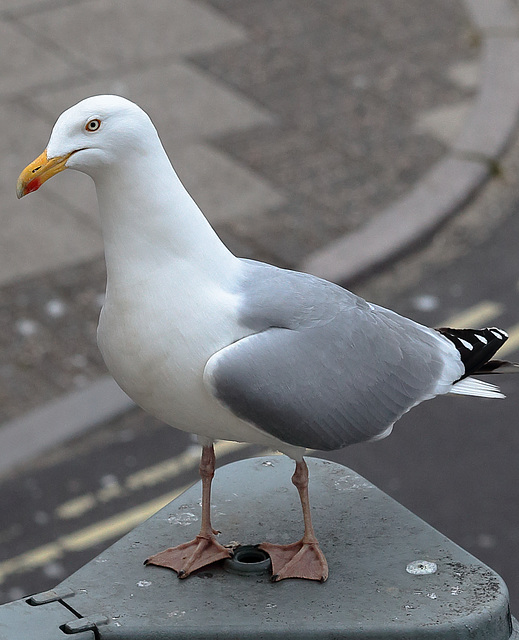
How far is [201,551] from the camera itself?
294 cm

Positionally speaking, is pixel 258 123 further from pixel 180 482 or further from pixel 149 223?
pixel 149 223

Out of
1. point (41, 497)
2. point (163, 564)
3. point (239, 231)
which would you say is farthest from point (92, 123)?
point (239, 231)

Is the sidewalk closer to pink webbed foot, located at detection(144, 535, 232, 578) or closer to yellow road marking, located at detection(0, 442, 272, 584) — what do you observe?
yellow road marking, located at detection(0, 442, 272, 584)

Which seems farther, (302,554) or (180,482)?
(180,482)

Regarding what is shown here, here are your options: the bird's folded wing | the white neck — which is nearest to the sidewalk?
the bird's folded wing

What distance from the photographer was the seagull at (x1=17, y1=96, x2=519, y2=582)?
2.69 meters

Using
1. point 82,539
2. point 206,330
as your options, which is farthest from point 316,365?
point 82,539

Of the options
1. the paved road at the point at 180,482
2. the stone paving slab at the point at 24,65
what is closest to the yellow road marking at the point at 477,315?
the paved road at the point at 180,482

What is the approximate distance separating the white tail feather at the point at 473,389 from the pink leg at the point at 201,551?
732mm

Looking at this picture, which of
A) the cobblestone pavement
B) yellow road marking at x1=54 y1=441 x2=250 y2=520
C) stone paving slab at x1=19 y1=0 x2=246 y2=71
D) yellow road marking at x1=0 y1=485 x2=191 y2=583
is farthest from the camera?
stone paving slab at x1=19 y1=0 x2=246 y2=71

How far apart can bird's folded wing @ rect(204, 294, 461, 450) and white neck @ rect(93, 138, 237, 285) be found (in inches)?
9.4

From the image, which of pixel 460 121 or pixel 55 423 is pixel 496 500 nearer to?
pixel 55 423

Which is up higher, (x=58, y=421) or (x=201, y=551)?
(x=201, y=551)

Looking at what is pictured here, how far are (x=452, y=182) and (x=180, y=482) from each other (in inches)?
126
